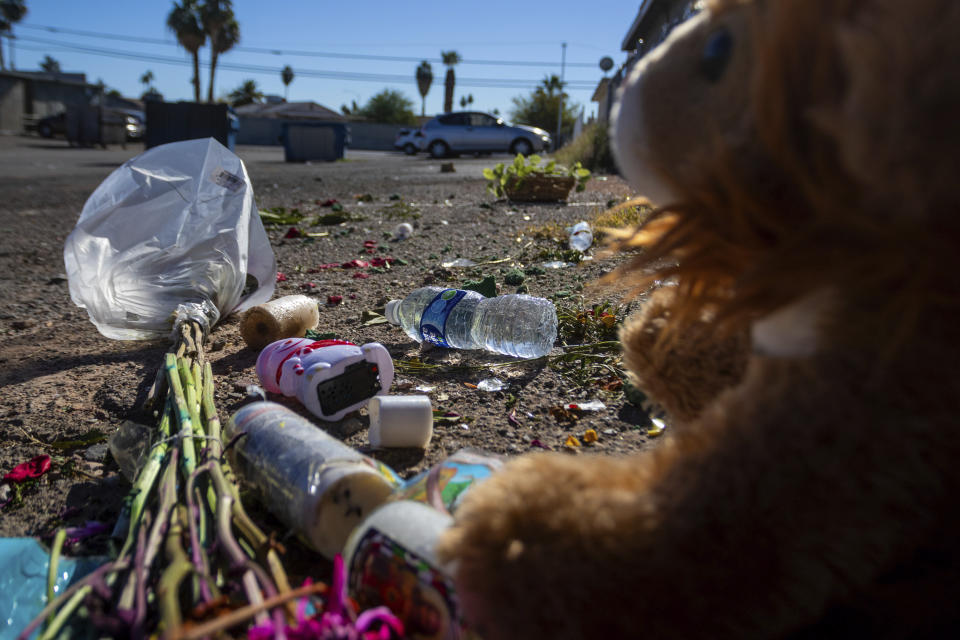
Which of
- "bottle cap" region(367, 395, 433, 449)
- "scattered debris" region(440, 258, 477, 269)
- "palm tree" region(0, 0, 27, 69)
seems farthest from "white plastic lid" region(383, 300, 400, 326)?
"palm tree" region(0, 0, 27, 69)

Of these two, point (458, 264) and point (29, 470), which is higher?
point (458, 264)

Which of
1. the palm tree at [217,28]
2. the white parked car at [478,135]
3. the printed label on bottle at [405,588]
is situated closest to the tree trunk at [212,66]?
the palm tree at [217,28]

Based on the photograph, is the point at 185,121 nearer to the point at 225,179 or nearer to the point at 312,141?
the point at 312,141

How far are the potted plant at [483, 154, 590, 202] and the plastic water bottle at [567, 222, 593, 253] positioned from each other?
2657mm

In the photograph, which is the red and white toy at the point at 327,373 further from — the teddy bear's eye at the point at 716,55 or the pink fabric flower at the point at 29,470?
the teddy bear's eye at the point at 716,55

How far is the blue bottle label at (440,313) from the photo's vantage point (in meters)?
2.43

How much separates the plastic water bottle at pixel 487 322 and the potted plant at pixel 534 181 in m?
4.49

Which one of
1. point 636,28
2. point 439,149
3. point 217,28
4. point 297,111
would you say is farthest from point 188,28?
point 636,28

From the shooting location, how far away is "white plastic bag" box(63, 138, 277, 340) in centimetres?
248

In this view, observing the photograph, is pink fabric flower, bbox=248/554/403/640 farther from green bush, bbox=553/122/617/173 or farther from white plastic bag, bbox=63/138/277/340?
green bush, bbox=553/122/617/173

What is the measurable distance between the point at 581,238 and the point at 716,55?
3.45 meters

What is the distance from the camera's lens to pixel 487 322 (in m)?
2.56

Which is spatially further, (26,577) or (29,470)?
(29,470)

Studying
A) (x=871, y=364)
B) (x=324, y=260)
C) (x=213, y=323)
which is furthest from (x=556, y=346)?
(x=324, y=260)
